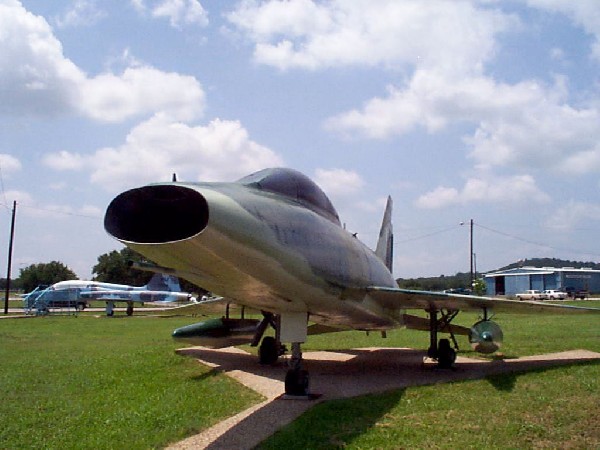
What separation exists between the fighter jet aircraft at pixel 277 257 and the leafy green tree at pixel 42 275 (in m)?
100

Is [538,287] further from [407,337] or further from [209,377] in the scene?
[209,377]

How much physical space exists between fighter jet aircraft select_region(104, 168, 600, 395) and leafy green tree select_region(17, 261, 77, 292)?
10018 cm

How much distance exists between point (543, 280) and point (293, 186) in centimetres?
9276

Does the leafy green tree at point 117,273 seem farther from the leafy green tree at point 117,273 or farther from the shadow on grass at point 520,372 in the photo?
the shadow on grass at point 520,372

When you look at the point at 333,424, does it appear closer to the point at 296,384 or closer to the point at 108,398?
the point at 296,384

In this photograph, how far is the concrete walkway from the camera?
7129 mm

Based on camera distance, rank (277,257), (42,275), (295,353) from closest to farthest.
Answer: (277,257) < (295,353) < (42,275)

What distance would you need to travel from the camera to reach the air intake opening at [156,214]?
17.9ft

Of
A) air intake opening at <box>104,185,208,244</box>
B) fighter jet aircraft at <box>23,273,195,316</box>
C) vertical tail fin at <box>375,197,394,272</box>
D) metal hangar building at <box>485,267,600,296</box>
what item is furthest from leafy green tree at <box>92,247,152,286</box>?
air intake opening at <box>104,185,208,244</box>

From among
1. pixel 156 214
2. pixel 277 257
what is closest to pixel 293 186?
pixel 277 257

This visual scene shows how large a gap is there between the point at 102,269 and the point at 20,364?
83.9 m

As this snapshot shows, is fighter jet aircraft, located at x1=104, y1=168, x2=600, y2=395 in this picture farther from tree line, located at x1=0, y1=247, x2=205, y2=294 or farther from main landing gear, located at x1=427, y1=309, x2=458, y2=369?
tree line, located at x1=0, y1=247, x2=205, y2=294

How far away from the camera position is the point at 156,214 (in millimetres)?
5660

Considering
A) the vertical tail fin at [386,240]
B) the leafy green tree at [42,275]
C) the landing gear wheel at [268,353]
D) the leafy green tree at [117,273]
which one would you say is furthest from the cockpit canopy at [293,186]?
the leafy green tree at [42,275]
